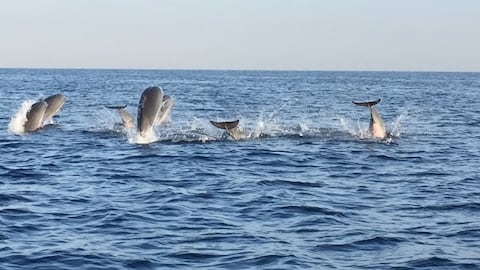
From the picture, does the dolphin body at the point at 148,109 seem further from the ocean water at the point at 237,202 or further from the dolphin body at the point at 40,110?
the dolphin body at the point at 40,110

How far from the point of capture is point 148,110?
24.7 meters

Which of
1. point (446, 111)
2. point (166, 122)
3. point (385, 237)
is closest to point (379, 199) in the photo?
point (385, 237)

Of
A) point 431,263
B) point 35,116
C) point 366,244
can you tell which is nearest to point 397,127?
point 35,116

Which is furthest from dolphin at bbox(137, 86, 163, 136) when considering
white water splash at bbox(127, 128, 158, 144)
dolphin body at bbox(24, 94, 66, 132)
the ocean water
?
dolphin body at bbox(24, 94, 66, 132)

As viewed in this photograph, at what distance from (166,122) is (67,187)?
16.1 metres

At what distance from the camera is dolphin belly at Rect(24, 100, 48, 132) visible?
29562 millimetres

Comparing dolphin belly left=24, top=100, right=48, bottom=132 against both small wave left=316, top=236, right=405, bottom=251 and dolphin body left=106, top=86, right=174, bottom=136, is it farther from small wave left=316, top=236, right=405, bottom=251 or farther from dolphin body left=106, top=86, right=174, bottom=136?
small wave left=316, top=236, right=405, bottom=251

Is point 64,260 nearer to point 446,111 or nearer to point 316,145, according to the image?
point 316,145

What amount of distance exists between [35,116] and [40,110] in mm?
559

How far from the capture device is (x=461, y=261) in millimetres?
11117

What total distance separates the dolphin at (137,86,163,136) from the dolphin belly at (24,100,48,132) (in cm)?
609

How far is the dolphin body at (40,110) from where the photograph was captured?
97.2ft

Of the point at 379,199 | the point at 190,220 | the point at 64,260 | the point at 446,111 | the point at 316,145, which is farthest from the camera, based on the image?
the point at 446,111

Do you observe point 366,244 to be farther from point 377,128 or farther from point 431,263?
point 377,128
